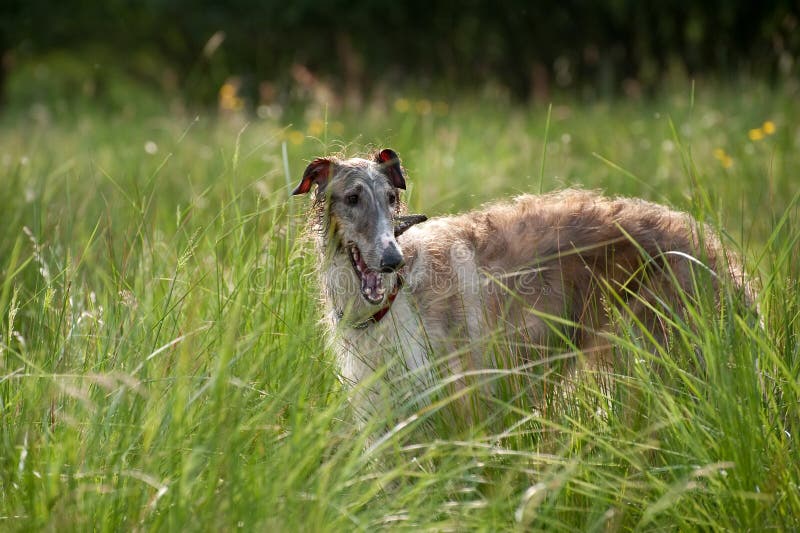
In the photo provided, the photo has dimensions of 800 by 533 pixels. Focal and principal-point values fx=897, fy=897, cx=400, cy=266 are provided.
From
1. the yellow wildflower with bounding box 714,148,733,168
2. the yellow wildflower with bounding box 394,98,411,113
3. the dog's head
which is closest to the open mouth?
the dog's head

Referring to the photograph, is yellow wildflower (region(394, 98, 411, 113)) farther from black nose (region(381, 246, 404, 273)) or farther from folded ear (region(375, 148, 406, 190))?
black nose (region(381, 246, 404, 273))

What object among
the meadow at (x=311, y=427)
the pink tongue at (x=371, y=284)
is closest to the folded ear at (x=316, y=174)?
the meadow at (x=311, y=427)

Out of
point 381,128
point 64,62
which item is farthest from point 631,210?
point 64,62

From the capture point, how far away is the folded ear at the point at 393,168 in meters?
4.00

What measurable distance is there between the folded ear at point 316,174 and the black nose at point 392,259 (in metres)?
0.56

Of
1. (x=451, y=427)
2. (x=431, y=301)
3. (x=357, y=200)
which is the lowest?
(x=451, y=427)

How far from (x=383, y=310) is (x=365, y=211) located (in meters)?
0.43

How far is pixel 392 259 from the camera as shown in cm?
351

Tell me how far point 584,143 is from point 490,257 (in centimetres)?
503

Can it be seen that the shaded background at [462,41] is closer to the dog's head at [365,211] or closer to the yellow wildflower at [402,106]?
the yellow wildflower at [402,106]

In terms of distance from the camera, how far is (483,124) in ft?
33.3

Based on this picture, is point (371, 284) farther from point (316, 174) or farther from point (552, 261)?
point (552, 261)

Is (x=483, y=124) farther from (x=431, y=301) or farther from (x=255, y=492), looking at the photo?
(x=255, y=492)

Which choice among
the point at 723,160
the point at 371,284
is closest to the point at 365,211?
the point at 371,284
